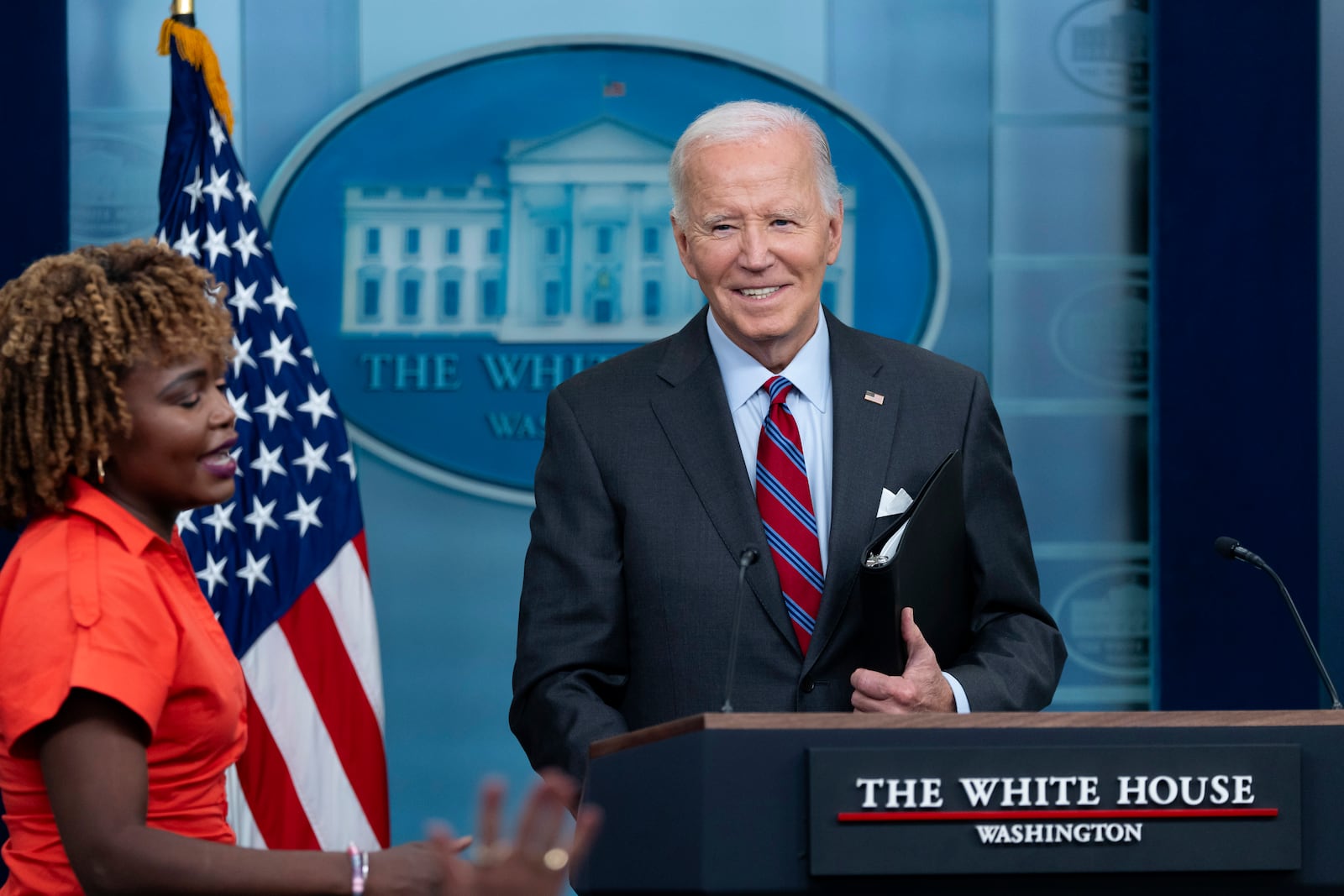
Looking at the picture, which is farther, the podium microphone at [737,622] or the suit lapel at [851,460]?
the suit lapel at [851,460]

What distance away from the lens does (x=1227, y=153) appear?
3.67 metres

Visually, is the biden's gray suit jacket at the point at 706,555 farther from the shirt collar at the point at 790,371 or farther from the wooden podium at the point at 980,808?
the wooden podium at the point at 980,808

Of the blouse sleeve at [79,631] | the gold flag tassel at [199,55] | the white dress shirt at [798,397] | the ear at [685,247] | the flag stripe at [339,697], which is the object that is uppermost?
the gold flag tassel at [199,55]

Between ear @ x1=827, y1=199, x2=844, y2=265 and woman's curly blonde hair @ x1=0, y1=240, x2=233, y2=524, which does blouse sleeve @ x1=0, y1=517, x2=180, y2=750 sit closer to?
woman's curly blonde hair @ x1=0, y1=240, x2=233, y2=524

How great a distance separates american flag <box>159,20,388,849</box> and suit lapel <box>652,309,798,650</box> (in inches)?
46.8

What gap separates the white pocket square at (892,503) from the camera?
2.07m

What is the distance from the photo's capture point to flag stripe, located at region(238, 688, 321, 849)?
308cm

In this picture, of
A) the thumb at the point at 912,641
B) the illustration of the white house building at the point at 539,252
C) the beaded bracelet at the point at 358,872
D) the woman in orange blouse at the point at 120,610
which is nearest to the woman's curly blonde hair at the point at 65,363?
the woman in orange blouse at the point at 120,610

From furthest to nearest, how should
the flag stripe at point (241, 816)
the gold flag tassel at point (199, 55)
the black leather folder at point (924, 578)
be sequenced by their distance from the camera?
the gold flag tassel at point (199, 55), the flag stripe at point (241, 816), the black leather folder at point (924, 578)

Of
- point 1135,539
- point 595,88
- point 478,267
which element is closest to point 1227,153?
→ point 1135,539

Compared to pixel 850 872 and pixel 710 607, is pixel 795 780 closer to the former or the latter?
pixel 850 872

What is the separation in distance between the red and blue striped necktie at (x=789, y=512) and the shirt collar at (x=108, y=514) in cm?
87

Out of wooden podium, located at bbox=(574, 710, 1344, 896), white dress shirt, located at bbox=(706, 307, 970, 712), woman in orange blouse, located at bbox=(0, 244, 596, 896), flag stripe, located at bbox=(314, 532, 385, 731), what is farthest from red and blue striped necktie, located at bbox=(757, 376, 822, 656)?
flag stripe, located at bbox=(314, 532, 385, 731)

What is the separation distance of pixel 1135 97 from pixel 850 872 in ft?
9.55
